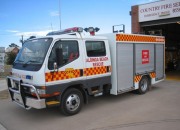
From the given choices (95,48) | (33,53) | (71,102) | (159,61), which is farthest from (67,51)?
(159,61)

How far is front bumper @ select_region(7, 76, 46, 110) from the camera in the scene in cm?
580

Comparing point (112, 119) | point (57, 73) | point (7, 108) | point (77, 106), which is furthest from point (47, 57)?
point (7, 108)

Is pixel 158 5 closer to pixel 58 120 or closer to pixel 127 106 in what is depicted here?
pixel 127 106

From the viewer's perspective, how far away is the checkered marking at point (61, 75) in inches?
233

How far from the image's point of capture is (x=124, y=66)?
326 inches

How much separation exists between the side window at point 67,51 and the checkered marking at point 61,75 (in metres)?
0.22

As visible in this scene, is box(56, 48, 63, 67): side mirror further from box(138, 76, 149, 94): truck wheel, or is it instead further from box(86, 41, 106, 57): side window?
box(138, 76, 149, 94): truck wheel

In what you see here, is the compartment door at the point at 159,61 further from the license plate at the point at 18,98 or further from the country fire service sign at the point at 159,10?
the license plate at the point at 18,98

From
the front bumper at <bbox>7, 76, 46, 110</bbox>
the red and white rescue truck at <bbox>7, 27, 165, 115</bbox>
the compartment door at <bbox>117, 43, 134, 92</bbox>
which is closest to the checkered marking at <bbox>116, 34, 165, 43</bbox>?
the red and white rescue truck at <bbox>7, 27, 165, 115</bbox>

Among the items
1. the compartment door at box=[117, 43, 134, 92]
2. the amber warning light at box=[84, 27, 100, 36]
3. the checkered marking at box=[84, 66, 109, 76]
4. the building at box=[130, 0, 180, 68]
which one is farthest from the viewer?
the building at box=[130, 0, 180, 68]

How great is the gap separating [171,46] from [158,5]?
955 centimetres

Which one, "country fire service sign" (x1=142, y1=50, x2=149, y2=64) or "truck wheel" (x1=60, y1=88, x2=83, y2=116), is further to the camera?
A: "country fire service sign" (x1=142, y1=50, x2=149, y2=64)

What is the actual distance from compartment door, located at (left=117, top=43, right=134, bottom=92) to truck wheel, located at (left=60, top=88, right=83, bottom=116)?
196cm

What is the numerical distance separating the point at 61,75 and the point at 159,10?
11.2 meters
